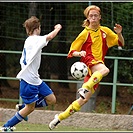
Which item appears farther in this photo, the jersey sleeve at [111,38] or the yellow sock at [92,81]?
the jersey sleeve at [111,38]

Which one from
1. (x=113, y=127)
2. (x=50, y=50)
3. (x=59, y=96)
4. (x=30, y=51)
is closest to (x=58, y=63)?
(x=50, y=50)

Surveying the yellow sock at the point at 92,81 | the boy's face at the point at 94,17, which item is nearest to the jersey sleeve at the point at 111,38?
the boy's face at the point at 94,17

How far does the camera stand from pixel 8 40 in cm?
1417

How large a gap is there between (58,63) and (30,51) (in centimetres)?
501

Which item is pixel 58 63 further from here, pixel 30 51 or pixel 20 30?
pixel 30 51

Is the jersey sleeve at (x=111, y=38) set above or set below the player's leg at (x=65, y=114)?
above

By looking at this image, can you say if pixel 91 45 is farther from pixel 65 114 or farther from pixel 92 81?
pixel 65 114

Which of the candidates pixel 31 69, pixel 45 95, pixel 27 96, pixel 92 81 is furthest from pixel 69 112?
pixel 31 69

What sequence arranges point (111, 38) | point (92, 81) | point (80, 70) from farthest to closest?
point (111, 38), point (80, 70), point (92, 81)

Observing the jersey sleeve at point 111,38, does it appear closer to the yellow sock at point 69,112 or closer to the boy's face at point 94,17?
the boy's face at point 94,17

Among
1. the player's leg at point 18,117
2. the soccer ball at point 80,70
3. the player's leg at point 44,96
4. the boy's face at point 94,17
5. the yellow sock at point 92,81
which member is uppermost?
the boy's face at point 94,17

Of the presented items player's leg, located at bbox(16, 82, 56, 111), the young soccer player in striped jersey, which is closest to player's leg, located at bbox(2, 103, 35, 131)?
the young soccer player in striped jersey

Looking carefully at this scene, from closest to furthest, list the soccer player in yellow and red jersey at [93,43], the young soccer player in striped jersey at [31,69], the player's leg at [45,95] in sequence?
1. the young soccer player in striped jersey at [31,69]
2. the player's leg at [45,95]
3. the soccer player in yellow and red jersey at [93,43]

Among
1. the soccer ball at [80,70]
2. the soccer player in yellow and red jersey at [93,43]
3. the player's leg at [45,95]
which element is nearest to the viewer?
the player's leg at [45,95]
